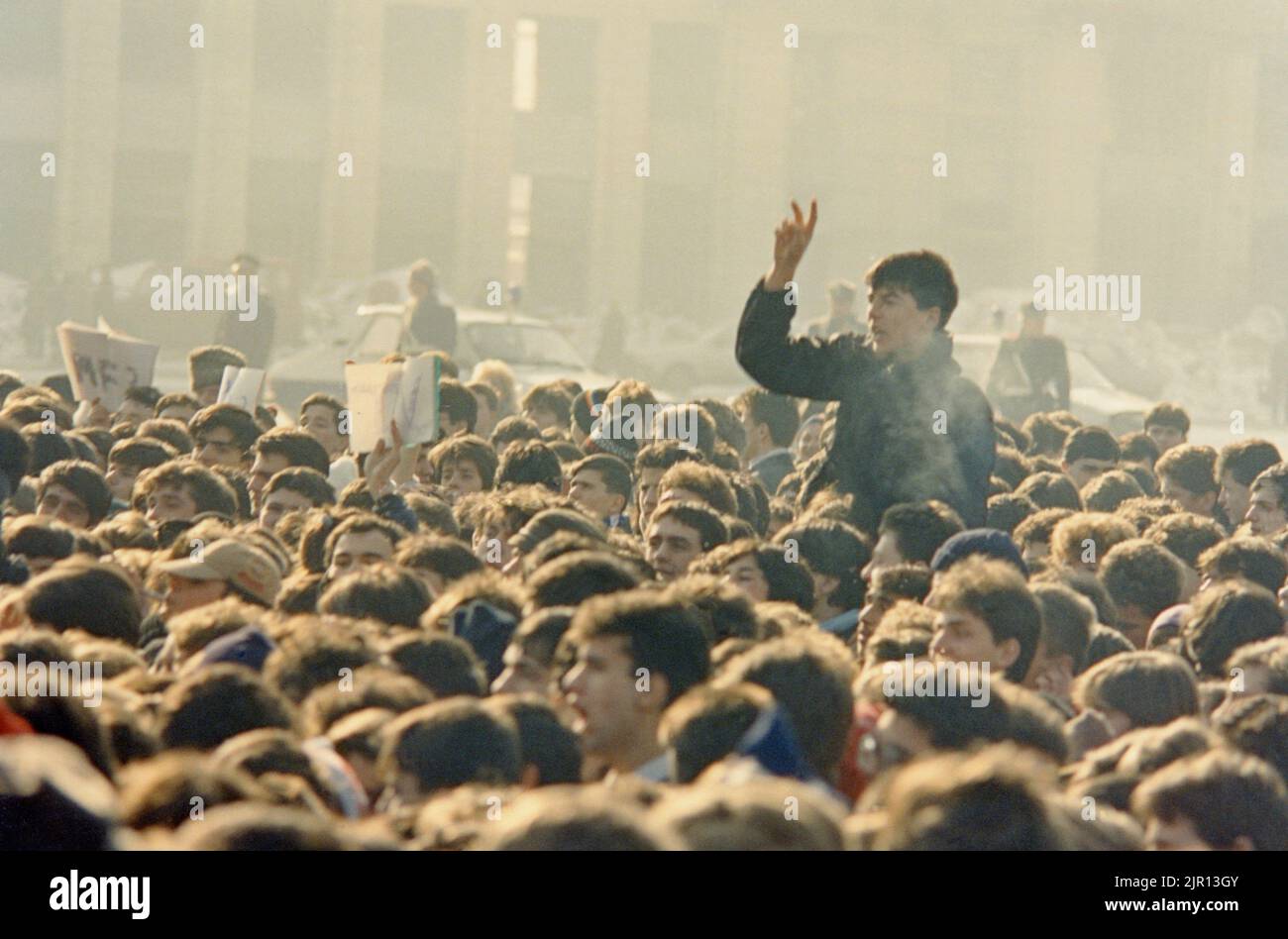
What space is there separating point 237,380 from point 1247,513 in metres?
5.34

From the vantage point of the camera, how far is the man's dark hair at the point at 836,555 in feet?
25.9

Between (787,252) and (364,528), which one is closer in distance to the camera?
(364,528)

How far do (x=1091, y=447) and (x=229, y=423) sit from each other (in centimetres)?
457

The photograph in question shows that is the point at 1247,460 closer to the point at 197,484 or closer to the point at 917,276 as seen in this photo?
the point at 917,276

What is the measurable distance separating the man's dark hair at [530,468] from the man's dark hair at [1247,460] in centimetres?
312

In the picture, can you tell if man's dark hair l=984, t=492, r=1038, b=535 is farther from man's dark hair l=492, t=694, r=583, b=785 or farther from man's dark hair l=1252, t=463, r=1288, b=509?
man's dark hair l=492, t=694, r=583, b=785

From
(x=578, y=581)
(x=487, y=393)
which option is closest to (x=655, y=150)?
(x=487, y=393)

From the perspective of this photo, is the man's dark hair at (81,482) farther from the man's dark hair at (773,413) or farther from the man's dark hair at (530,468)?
the man's dark hair at (773,413)

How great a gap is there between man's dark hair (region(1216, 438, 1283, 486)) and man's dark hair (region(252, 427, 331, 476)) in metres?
4.07

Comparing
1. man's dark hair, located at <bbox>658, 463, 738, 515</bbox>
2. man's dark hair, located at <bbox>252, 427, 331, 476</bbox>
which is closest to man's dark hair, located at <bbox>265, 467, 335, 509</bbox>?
man's dark hair, located at <bbox>252, 427, 331, 476</bbox>

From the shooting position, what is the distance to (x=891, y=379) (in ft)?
27.7

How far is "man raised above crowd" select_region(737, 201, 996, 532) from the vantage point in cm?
838

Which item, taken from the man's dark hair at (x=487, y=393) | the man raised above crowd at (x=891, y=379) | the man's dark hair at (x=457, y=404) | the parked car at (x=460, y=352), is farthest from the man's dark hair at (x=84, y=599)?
the parked car at (x=460, y=352)
